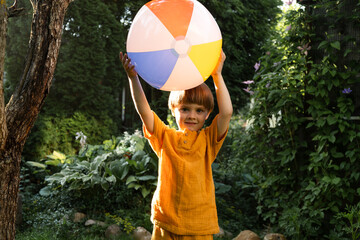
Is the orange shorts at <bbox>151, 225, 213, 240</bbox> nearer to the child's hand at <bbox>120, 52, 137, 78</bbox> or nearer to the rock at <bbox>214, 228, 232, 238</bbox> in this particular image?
the child's hand at <bbox>120, 52, 137, 78</bbox>

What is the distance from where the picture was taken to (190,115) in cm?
206

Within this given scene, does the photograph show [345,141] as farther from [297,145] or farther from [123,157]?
[123,157]

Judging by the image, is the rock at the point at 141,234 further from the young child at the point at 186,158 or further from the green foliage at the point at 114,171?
the young child at the point at 186,158

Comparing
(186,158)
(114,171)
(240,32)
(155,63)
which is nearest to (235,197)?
(114,171)

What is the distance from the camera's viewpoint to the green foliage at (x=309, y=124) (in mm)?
3320

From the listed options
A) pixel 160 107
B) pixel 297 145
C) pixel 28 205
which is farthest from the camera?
pixel 160 107

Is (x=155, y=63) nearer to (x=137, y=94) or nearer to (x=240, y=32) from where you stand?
(x=137, y=94)

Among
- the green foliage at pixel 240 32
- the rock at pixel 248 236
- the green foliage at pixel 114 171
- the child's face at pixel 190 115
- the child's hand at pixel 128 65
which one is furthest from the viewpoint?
the green foliage at pixel 240 32

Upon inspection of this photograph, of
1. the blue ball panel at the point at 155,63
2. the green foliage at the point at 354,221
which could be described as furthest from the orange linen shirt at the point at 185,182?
the green foliage at the point at 354,221

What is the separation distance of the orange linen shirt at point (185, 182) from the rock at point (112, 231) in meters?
1.93

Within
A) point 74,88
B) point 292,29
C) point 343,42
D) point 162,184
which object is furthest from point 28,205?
point 343,42

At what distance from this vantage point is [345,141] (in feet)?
10.8

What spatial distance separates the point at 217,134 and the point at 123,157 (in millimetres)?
3105

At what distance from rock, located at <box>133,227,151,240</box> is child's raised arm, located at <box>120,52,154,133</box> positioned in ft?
6.74
